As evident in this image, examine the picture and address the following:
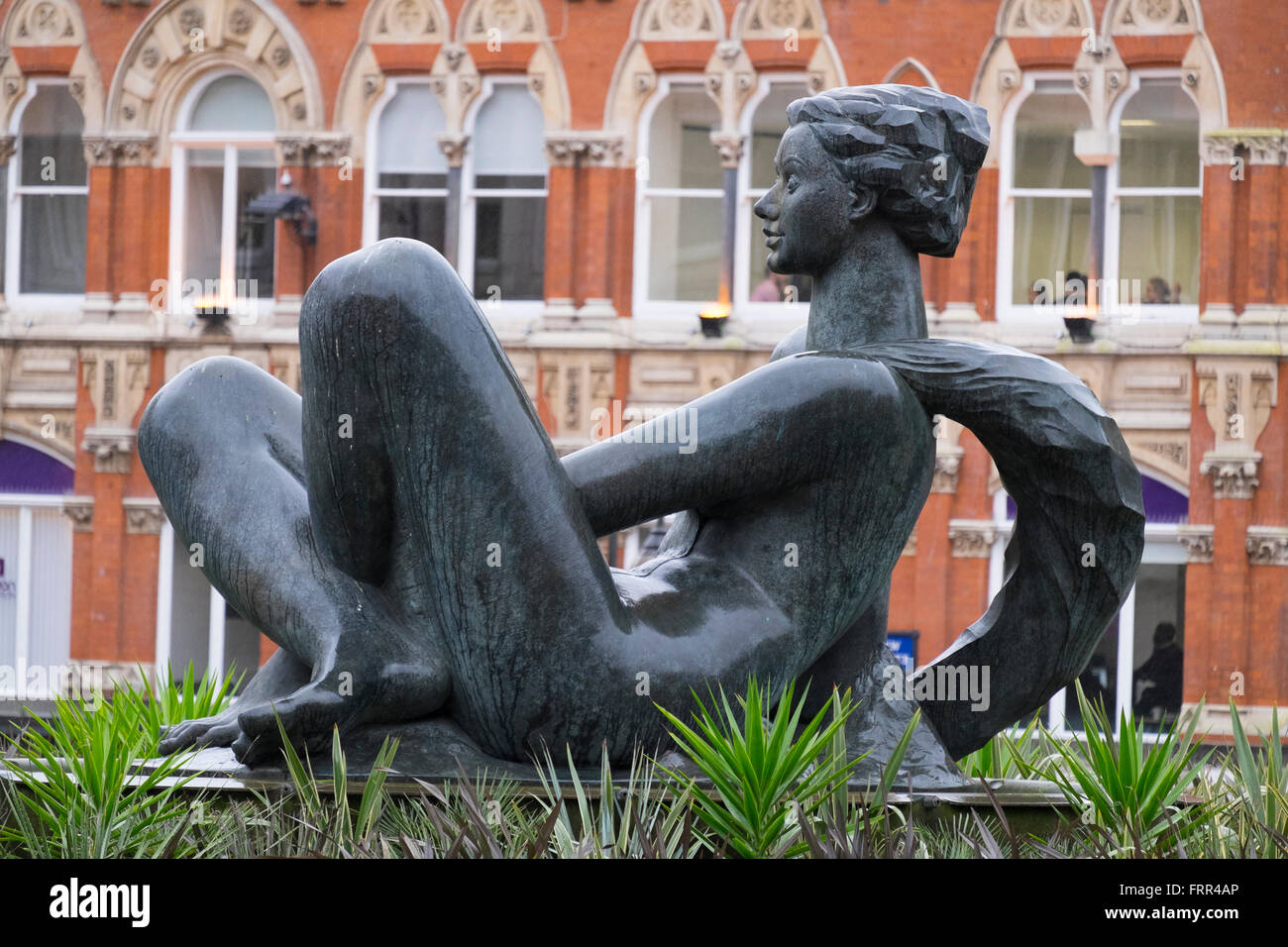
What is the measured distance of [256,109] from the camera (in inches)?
864

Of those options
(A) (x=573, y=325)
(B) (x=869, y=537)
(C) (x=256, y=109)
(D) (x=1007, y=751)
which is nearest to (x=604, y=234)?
(A) (x=573, y=325)

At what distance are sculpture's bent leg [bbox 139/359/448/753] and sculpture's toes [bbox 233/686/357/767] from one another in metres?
0.02

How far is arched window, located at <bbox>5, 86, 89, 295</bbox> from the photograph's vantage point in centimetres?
2234

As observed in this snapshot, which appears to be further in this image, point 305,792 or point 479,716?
point 479,716

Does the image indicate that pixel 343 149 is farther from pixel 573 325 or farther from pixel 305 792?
pixel 305 792

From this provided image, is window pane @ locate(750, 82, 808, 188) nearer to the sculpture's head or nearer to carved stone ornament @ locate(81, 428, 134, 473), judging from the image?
carved stone ornament @ locate(81, 428, 134, 473)

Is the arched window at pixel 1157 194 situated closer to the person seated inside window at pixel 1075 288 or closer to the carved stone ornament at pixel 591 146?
the person seated inside window at pixel 1075 288

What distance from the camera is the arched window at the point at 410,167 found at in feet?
70.3

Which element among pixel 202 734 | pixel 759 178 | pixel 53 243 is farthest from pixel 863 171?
pixel 53 243

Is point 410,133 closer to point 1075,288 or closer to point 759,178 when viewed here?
point 759,178

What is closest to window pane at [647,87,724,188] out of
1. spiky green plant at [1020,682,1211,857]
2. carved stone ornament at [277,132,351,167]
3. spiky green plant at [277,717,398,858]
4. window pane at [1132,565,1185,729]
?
carved stone ornament at [277,132,351,167]

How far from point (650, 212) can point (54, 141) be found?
7.24 m

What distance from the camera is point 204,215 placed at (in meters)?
22.2

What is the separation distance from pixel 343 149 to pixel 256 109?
139cm
